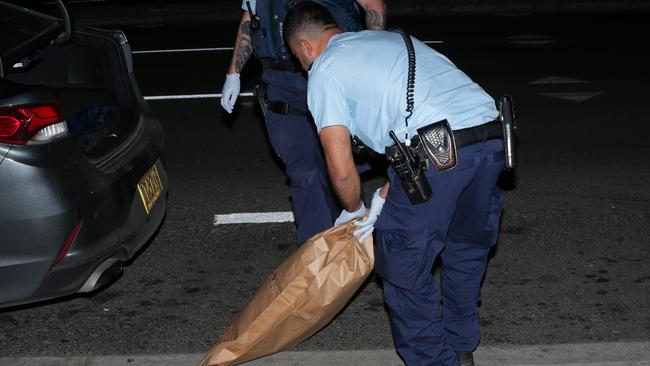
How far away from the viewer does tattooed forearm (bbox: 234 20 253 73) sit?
5.39 meters

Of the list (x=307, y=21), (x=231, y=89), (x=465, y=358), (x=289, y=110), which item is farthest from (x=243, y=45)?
(x=465, y=358)

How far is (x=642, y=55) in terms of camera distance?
10406mm

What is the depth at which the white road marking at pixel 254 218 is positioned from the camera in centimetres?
612

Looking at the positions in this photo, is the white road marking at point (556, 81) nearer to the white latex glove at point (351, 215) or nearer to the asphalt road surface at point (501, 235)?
the asphalt road surface at point (501, 235)

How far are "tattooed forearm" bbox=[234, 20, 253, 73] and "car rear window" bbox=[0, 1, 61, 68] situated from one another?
109 cm

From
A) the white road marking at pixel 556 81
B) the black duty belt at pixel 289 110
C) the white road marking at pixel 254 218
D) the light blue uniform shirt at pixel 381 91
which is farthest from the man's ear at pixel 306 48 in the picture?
the white road marking at pixel 556 81

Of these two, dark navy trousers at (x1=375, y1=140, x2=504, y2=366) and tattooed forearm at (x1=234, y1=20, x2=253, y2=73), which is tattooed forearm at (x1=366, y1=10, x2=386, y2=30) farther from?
dark navy trousers at (x1=375, y1=140, x2=504, y2=366)

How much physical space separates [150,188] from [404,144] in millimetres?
1412

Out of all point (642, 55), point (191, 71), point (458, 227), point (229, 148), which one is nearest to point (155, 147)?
point (458, 227)

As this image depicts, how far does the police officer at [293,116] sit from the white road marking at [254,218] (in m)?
0.84

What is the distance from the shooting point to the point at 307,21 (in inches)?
155

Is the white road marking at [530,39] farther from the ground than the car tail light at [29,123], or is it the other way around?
the car tail light at [29,123]

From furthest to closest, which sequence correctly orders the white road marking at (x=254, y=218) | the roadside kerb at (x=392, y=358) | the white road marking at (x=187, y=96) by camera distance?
the white road marking at (x=187, y=96)
the white road marking at (x=254, y=218)
the roadside kerb at (x=392, y=358)

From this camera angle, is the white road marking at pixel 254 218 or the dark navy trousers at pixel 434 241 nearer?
the dark navy trousers at pixel 434 241
